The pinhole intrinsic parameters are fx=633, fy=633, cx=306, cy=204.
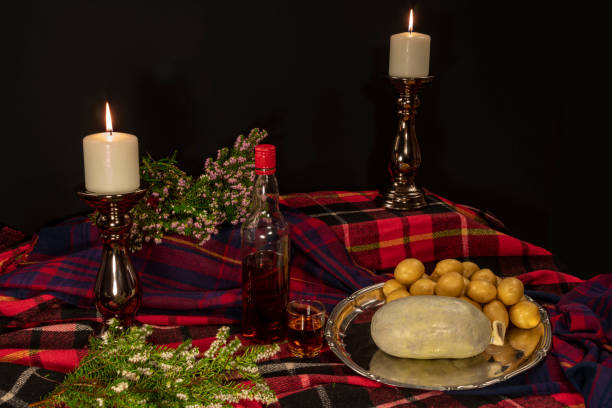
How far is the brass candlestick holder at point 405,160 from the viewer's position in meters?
1.53

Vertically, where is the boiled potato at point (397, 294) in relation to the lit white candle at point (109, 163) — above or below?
below

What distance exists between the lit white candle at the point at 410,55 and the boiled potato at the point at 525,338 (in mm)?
663

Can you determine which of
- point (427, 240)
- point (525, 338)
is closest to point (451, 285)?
point (525, 338)

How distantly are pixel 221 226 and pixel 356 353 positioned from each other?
18.2 inches

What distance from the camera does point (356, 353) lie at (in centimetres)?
104

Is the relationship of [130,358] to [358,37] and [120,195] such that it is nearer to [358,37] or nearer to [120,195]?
[120,195]

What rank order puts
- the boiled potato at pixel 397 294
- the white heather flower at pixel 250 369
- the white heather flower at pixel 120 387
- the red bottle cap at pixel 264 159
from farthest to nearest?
the boiled potato at pixel 397 294
the red bottle cap at pixel 264 159
the white heather flower at pixel 250 369
the white heather flower at pixel 120 387

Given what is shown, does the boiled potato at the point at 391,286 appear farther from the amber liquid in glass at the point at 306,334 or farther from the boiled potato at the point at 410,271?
the amber liquid in glass at the point at 306,334

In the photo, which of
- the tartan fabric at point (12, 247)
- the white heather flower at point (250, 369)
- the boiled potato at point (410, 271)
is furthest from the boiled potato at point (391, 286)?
the tartan fabric at point (12, 247)

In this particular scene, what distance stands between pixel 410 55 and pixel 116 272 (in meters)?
0.84

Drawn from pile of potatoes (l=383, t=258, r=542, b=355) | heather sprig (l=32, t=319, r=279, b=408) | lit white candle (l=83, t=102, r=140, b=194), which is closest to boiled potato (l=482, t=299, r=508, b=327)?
pile of potatoes (l=383, t=258, r=542, b=355)

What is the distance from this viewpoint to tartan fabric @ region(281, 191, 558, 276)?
144 cm

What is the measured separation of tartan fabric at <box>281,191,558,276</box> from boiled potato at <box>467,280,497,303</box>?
1.15 feet

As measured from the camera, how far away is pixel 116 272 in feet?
3.35
